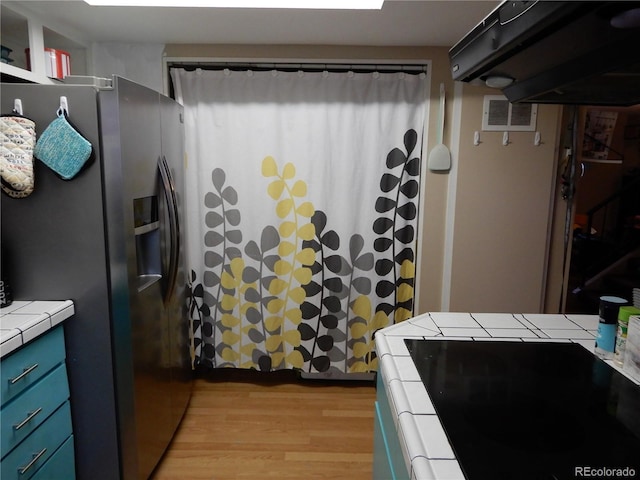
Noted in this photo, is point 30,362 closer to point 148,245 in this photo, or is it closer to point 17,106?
point 148,245

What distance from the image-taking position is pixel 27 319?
4.81 feet

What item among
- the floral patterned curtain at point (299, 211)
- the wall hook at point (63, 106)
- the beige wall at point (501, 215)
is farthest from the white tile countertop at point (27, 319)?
the beige wall at point (501, 215)

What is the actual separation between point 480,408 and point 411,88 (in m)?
2.05

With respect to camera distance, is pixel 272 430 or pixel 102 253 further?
pixel 272 430

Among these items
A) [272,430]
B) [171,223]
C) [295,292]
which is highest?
[171,223]

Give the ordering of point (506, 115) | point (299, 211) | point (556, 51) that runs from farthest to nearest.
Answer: point (299, 211) < point (506, 115) < point (556, 51)

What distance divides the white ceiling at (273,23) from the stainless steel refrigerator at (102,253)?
0.51m

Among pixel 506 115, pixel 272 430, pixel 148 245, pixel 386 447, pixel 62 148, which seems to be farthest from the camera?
pixel 506 115

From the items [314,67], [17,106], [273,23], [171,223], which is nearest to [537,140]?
[314,67]

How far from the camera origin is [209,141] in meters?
2.62

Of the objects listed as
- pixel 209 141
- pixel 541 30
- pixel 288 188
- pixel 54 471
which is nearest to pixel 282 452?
pixel 54 471

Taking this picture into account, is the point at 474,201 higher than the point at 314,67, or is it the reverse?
the point at 314,67

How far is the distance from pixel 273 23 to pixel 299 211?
1.07 m

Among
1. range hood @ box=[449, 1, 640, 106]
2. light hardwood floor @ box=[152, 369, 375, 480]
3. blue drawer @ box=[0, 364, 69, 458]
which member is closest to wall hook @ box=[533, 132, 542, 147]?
range hood @ box=[449, 1, 640, 106]
